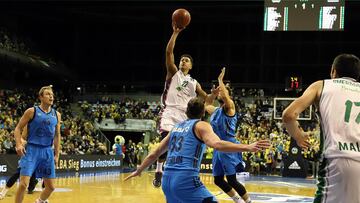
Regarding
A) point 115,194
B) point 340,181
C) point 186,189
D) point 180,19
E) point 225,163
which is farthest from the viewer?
point 115,194

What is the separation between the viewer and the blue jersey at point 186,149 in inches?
188

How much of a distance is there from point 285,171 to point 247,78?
1207cm

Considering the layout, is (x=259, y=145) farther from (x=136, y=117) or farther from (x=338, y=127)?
(x=136, y=117)

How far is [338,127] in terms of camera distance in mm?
3742

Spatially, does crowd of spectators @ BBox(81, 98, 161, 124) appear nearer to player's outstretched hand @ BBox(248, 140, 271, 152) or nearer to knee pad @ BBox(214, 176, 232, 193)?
knee pad @ BBox(214, 176, 232, 193)

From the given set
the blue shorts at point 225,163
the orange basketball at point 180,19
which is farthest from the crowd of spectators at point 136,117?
the orange basketball at point 180,19

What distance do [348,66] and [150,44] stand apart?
100ft

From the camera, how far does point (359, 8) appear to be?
27781mm

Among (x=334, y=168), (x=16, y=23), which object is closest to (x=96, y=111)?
(x=16, y=23)

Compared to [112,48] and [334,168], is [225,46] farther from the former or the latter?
[334,168]

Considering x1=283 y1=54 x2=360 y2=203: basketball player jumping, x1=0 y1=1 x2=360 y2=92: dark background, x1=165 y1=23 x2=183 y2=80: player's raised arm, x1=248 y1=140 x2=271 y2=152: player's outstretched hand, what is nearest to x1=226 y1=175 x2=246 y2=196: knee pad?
x1=165 y1=23 x2=183 y2=80: player's raised arm

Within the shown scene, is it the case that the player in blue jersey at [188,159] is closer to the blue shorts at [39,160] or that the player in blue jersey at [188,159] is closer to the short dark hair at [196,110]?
the short dark hair at [196,110]

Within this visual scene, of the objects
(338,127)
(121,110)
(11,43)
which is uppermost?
(11,43)

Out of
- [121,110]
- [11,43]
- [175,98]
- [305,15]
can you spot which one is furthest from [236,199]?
[11,43]
